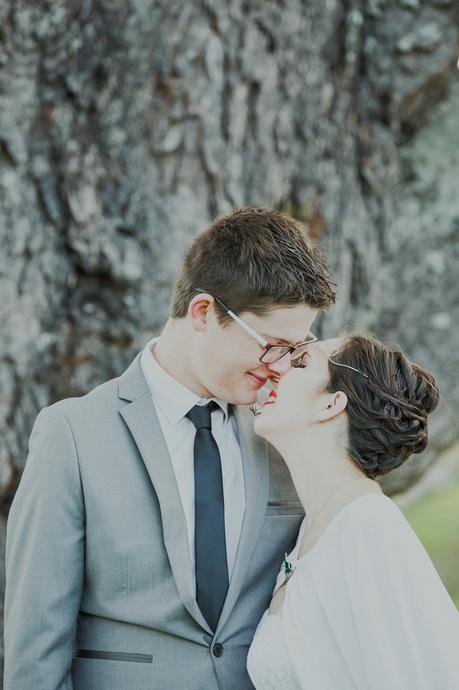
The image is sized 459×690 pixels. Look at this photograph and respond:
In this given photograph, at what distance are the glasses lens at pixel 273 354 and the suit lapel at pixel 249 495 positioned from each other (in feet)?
0.74

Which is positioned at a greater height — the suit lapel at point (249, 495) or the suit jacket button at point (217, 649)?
the suit lapel at point (249, 495)

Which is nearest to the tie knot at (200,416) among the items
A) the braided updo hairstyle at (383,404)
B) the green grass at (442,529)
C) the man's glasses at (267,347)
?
the man's glasses at (267,347)

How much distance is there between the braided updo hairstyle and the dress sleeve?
20 cm

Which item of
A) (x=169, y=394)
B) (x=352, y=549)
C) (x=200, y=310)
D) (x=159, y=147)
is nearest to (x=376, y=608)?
(x=352, y=549)

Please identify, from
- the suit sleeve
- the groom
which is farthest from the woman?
the suit sleeve

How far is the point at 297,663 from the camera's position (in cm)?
223

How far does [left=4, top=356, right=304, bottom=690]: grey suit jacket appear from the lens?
88.5 inches

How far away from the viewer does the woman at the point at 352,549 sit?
2.12m

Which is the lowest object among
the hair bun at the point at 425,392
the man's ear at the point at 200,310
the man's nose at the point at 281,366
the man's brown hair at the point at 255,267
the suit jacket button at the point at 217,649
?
the suit jacket button at the point at 217,649

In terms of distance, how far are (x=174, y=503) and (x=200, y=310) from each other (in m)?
0.56

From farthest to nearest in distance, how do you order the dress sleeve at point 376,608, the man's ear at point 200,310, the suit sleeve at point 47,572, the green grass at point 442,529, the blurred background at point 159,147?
the green grass at point 442,529
the blurred background at point 159,147
the man's ear at point 200,310
the suit sleeve at point 47,572
the dress sleeve at point 376,608

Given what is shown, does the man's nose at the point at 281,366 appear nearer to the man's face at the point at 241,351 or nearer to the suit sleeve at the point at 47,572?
the man's face at the point at 241,351

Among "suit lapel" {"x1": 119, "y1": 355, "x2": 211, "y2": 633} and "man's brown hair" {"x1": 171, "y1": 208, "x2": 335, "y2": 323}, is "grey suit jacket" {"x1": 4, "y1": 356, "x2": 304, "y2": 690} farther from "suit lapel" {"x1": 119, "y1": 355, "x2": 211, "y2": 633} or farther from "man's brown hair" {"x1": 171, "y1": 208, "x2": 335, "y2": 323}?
"man's brown hair" {"x1": 171, "y1": 208, "x2": 335, "y2": 323}

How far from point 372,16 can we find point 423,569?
2.55 m
